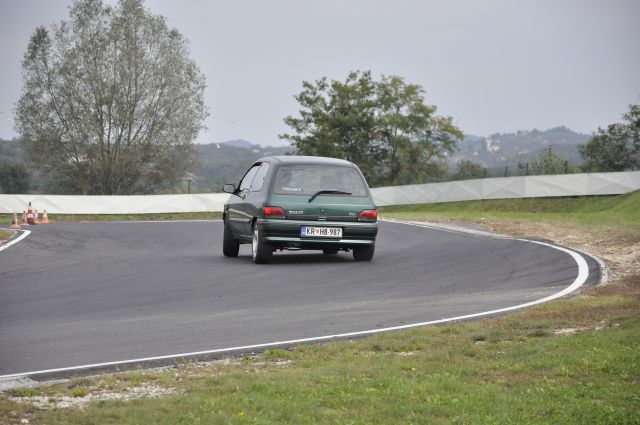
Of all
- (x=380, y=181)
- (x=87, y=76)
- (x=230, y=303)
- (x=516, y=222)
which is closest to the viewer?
(x=230, y=303)

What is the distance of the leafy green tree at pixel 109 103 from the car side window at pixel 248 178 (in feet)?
153

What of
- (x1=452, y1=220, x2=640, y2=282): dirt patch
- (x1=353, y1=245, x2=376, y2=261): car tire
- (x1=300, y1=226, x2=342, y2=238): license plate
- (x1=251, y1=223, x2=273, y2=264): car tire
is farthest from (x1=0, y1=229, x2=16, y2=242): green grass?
(x1=452, y1=220, x2=640, y2=282): dirt patch

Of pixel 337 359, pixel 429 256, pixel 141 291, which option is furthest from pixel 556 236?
pixel 337 359

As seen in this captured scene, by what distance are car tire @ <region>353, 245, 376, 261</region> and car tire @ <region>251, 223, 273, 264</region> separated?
163 centimetres

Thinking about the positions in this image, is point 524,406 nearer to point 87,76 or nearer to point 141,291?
point 141,291

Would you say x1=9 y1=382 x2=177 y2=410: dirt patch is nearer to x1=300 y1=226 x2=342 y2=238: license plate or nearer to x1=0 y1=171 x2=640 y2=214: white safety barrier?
x1=300 y1=226 x2=342 y2=238: license plate

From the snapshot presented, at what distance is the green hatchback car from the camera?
16.3 m

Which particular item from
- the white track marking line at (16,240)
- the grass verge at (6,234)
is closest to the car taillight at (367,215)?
the white track marking line at (16,240)

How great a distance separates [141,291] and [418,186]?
34198 mm

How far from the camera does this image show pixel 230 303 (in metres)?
11.8

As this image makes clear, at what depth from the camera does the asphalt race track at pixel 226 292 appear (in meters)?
9.09

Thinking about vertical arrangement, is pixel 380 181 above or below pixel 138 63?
below

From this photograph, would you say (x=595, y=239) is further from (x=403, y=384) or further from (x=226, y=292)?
(x=403, y=384)

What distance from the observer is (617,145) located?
235 feet
